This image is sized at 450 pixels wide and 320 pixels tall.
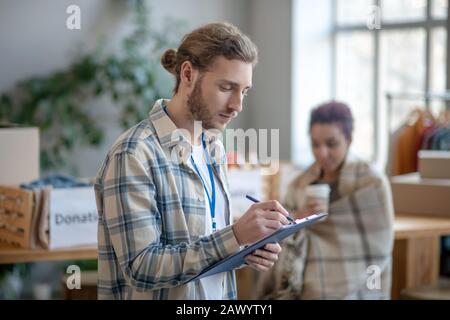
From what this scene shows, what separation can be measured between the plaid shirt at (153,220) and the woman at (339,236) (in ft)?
4.07

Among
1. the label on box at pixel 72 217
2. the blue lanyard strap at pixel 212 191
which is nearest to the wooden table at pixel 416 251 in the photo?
the label on box at pixel 72 217

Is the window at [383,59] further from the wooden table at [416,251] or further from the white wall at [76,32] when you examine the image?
the wooden table at [416,251]

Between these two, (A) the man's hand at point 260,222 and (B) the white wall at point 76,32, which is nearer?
(A) the man's hand at point 260,222

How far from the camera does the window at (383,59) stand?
4996 mm

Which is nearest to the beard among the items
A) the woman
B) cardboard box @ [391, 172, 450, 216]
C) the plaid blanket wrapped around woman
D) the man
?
the man

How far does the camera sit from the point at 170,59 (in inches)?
64.4

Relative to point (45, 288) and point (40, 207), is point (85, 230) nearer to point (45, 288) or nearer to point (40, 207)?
point (40, 207)

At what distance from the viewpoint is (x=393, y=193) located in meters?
3.62

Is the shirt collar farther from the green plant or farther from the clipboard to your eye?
the green plant

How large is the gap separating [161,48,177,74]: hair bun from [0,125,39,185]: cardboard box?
1.20 m

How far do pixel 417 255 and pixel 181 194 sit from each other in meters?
2.01

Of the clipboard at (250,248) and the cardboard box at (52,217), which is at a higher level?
the clipboard at (250,248)
